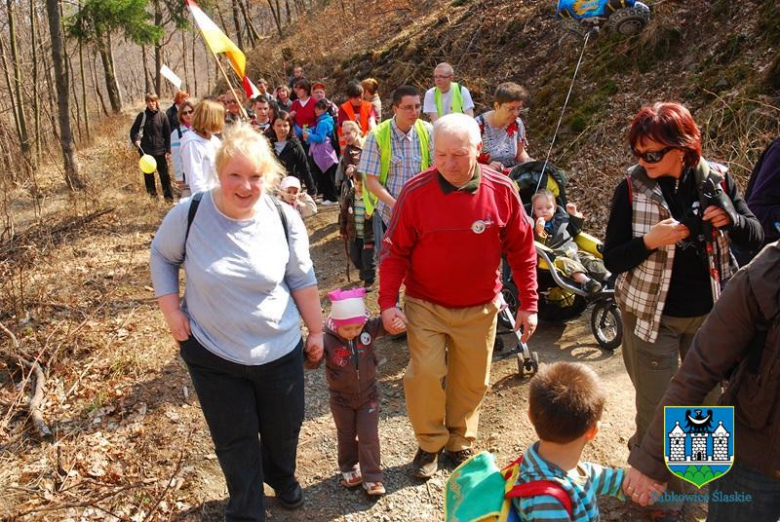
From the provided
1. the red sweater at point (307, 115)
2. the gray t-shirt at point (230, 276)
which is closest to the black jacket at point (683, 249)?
the gray t-shirt at point (230, 276)

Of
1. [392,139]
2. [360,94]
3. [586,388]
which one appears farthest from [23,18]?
[586,388]

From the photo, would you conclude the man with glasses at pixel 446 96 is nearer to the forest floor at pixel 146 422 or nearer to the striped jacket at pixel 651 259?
the forest floor at pixel 146 422

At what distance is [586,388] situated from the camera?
207 cm

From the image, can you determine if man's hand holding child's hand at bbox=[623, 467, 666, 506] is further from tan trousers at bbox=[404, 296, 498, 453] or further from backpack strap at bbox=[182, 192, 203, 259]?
backpack strap at bbox=[182, 192, 203, 259]

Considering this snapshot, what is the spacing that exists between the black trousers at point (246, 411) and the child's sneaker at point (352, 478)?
0.52 m

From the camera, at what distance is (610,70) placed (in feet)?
32.9

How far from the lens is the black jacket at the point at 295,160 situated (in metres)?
9.53

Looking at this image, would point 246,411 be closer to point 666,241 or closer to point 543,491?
point 543,491

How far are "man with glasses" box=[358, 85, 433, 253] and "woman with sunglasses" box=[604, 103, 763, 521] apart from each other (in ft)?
7.09

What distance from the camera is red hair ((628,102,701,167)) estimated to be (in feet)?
8.80

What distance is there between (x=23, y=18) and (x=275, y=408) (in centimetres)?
2557

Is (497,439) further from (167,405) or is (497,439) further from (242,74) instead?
(242,74)

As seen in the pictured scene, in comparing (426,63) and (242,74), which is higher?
(426,63)

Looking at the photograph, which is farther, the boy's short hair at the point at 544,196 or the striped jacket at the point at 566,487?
the boy's short hair at the point at 544,196
